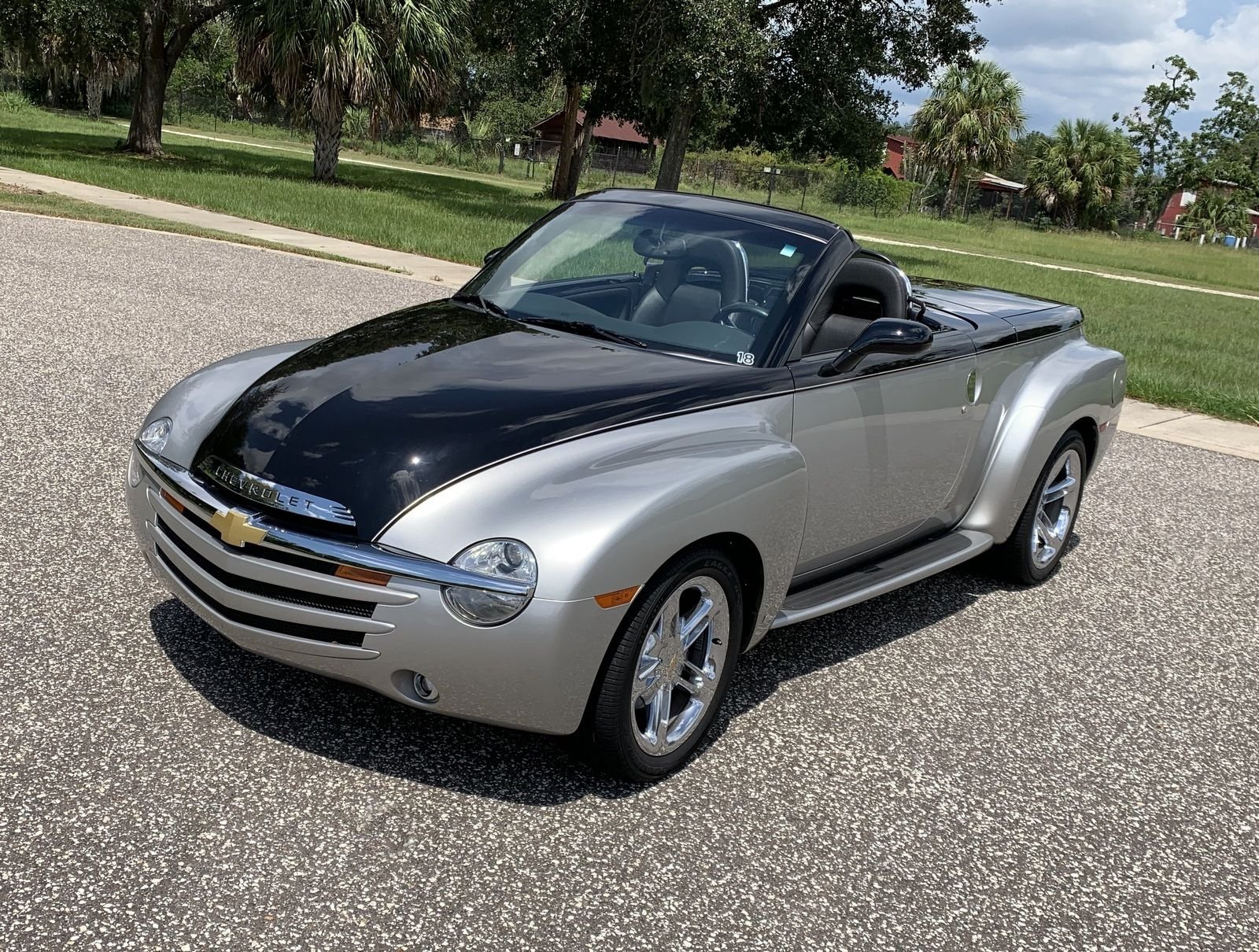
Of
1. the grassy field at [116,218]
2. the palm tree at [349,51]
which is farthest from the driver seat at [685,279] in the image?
the palm tree at [349,51]

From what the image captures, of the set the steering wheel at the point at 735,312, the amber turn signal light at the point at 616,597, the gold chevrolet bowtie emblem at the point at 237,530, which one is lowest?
the gold chevrolet bowtie emblem at the point at 237,530

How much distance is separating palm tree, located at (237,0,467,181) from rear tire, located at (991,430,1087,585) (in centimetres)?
2289

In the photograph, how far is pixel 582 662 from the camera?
3230 mm

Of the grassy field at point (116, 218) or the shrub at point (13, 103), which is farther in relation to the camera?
the shrub at point (13, 103)

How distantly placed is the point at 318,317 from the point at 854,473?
7512 mm

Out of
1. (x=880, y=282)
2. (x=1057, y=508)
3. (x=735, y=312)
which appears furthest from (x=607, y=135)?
(x=735, y=312)

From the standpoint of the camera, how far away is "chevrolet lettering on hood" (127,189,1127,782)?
319cm

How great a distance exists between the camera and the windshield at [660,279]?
432 centimetres

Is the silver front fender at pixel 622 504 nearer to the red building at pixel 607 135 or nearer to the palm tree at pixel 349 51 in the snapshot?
the palm tree at pixel 349 51

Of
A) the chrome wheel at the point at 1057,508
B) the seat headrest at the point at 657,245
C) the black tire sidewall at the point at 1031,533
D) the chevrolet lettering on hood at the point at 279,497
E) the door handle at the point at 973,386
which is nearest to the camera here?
the chevrolet lettering on hood at the point at 279,497

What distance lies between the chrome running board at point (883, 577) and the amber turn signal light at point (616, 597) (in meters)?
0.92

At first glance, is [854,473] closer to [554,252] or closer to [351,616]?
[554,252]

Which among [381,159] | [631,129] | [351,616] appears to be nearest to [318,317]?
[351,616]

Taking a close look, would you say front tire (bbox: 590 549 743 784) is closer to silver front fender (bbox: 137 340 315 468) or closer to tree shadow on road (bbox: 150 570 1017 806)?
tree shadow on road (bbox: 150 570 1017 806)
